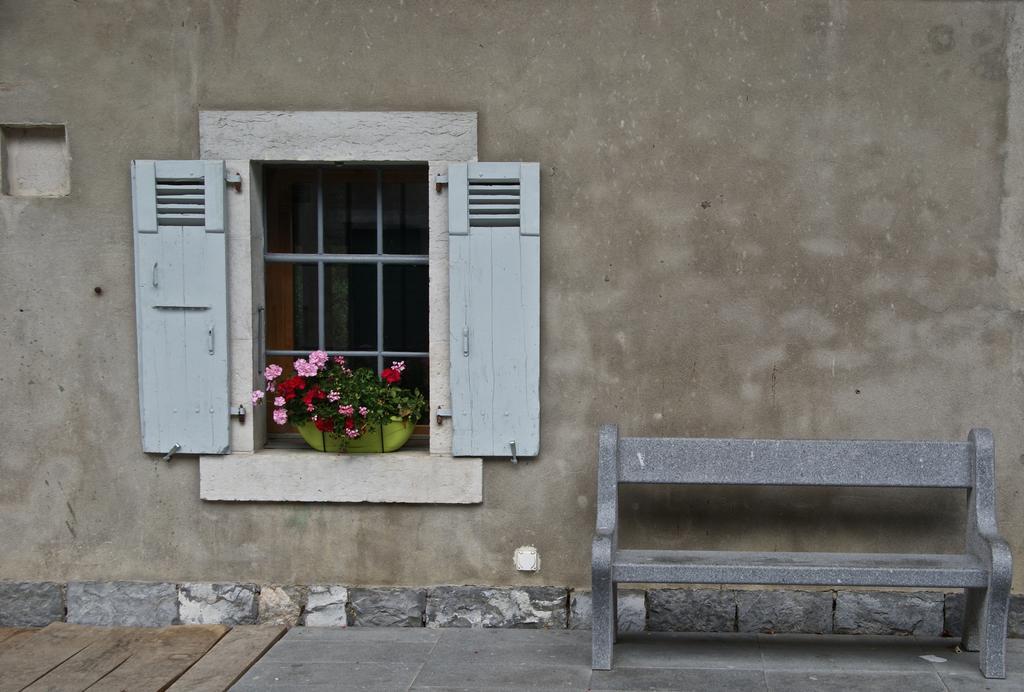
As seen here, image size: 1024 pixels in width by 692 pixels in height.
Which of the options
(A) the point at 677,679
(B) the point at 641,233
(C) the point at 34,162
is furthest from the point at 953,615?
(C) the point at 34,162

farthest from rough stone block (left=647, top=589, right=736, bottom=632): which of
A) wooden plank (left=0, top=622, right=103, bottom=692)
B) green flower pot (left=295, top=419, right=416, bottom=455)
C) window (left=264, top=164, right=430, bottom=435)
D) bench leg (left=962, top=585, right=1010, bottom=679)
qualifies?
wooden plank (left=0, top=622, right=103, bottom=692)

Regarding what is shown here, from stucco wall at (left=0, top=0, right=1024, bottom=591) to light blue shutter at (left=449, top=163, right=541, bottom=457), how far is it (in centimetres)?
10

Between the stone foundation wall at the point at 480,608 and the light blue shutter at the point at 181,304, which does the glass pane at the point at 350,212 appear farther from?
the stone foundation wall at the point at 480,608

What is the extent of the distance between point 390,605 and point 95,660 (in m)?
1.27

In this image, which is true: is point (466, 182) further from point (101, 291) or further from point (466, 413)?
point (101, 291)

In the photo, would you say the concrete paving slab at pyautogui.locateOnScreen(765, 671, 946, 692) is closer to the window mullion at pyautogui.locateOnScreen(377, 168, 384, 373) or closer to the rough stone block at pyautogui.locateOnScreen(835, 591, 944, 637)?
the rough stone block at pyautogui.locateOnScreen(835, 591, 944, 637)

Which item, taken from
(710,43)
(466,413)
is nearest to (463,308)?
(466,413)

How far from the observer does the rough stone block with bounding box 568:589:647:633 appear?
16.1 ft

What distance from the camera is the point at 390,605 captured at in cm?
Answer: 496

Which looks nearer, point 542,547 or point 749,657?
point 749,657

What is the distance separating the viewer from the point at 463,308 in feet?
15.8

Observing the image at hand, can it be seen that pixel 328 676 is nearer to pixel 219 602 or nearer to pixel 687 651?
pixel 219 602

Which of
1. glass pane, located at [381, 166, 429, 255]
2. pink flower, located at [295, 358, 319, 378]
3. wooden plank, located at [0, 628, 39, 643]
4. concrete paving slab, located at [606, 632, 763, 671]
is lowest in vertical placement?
wooden plank, located at [0, 628, 39, 643]

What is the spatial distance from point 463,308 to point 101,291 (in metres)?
1.66
